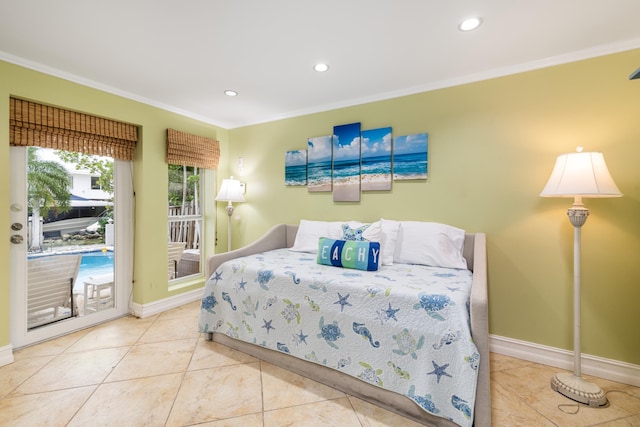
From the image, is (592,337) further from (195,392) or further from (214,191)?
(214,191)

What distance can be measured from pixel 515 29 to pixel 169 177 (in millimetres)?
3432

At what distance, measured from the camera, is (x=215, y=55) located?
Result: 212 cm

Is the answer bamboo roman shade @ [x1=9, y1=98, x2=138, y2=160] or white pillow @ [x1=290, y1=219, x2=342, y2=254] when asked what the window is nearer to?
bamboo roman shade @ [x1=9, y1=98, x2=138, y2=160]

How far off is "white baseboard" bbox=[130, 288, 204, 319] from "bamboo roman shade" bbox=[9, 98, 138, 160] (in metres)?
1.59

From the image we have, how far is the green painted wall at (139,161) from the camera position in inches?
83.3

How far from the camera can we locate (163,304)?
316cm

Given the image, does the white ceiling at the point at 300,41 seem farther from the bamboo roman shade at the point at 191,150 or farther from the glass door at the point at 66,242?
the glass door at the point at 66,242

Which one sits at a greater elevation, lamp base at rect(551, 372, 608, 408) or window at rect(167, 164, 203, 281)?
window at rect(167, 164, 203, 281)

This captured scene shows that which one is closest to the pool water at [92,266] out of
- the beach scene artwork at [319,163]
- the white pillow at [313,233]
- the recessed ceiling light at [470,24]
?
the white pillow at [313,233]

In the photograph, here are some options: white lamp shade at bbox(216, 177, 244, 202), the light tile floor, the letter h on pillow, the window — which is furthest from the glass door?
the letter h on pillow

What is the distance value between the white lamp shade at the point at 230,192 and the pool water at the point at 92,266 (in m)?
1.27

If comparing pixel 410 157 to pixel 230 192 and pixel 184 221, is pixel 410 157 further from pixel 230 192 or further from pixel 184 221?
pixel 184 221

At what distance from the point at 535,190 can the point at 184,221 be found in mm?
3636

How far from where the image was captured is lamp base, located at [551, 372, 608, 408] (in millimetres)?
1696
